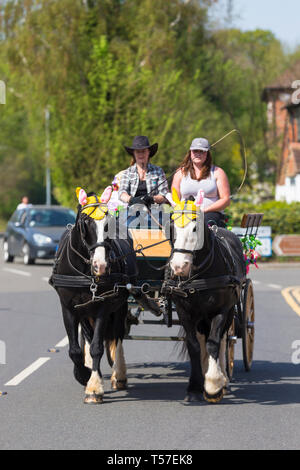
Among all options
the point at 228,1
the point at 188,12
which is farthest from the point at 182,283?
the point at 228,1

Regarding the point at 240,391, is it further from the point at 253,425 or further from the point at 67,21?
the point at 67,21

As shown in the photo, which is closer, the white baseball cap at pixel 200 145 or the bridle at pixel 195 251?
the bridle at pixel 195 251

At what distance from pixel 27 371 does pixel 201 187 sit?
2.63 m

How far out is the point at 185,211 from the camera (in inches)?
301

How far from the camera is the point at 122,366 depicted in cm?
871

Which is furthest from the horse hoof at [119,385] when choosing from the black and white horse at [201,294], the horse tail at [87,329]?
the black and white horse at [201,294]

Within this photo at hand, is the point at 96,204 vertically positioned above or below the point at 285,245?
above

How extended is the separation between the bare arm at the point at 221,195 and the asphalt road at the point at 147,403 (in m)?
1.68

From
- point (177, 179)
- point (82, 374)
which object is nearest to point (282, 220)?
point (177, 179)

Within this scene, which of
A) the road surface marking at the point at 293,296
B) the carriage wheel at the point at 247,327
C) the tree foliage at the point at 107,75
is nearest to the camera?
the carriage wheel at the point at 247,327

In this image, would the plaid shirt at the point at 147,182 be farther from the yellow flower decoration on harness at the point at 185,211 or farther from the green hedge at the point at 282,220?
the green hedge at the point at 282,220

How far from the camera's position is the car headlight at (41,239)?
2689cm

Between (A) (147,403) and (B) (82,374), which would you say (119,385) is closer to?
(B) (82,374)

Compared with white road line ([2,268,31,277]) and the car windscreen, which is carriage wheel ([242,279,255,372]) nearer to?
white road line ([2,268,31,277])
